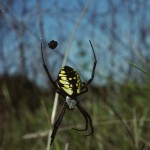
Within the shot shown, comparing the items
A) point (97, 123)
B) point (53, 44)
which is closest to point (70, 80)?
point (53, 44)

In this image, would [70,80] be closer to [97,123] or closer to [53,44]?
[53,44]

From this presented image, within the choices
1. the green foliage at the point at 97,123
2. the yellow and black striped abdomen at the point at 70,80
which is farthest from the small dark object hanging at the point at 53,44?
the green foliage at the point at 97,123

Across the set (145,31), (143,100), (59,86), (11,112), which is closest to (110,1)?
(145,31)

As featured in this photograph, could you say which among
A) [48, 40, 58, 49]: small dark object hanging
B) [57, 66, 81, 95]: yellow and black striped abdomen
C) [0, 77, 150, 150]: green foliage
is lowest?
[0, 77, 150, 150]: green foliage

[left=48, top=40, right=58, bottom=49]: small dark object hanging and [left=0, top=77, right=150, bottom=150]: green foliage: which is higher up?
[left=48, top=40, right=58, bottom=49]: small dark object hanging

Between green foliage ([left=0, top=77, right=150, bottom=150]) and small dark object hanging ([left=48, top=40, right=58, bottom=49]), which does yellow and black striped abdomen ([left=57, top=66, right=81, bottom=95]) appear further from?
green foliage ([left=0, top=77, right=150, bottom=150])

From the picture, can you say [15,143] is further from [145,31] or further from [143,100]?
[145,31]

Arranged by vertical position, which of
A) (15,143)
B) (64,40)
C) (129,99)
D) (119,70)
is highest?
(64,40)

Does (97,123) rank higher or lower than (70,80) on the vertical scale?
lower

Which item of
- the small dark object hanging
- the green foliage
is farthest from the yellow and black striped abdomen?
the green foliage
